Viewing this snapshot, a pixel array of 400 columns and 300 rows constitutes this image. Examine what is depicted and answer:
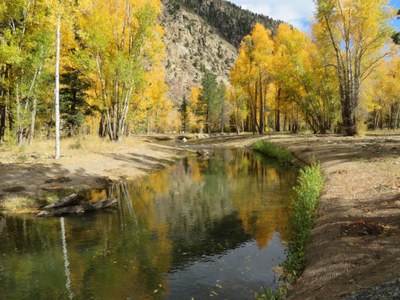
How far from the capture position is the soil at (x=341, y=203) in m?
5.50

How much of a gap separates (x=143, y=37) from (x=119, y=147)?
1051cm

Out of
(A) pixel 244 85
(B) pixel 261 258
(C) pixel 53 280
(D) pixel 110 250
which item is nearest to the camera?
(C) pixel 53 280

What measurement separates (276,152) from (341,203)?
793 inches

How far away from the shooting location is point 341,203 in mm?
10430

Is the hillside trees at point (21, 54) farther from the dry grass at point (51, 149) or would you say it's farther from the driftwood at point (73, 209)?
the driftwood at point (73, 209)

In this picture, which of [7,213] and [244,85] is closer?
[7,213]

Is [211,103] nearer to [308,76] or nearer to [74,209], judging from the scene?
[308,76]

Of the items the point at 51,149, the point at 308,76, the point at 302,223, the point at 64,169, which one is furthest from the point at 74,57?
the point at 308,76

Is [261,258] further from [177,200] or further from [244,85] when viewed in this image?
[244,85]

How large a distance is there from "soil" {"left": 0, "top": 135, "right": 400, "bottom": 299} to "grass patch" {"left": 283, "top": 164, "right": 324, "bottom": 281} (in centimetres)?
29

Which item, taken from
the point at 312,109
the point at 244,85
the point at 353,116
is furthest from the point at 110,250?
the point at 244,85

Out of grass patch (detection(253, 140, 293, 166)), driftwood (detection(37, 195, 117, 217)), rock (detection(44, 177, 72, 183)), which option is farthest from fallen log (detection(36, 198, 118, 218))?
grass patch (detection(253, 140, 293, 166))

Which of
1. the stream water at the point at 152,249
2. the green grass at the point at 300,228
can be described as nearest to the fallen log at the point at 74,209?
the stream water at the point at 152,249

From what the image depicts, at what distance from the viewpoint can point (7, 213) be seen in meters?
13.8
